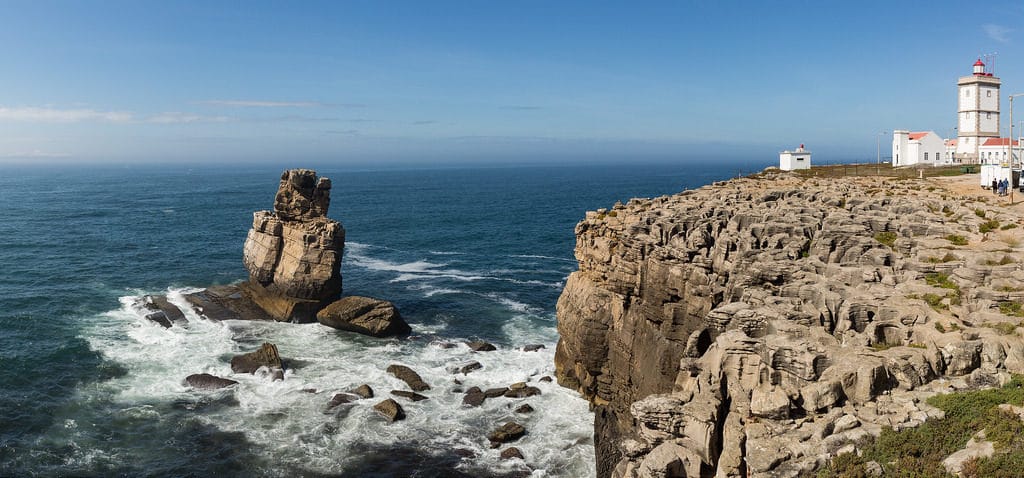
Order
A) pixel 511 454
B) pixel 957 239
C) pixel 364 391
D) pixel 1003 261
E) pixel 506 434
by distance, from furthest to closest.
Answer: pixel 364 391, pixel 506 434, pixel 511 454, pixel 957 239, pixel 1003 261

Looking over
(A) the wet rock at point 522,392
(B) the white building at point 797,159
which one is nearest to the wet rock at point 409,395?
(A) the wet rock at point 522,392

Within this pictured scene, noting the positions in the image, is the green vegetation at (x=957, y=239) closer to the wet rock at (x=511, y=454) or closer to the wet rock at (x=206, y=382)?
the wet rock at (x=511, y=454)

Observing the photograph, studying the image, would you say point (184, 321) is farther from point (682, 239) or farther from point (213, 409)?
point (682, 239)

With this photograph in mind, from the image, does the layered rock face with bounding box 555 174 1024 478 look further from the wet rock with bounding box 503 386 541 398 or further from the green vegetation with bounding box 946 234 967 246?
the wet rock with bounding box 503 386 541 398

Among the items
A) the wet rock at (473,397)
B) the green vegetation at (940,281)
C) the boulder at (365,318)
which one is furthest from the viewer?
the boulder at (365,318)

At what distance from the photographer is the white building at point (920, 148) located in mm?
84875

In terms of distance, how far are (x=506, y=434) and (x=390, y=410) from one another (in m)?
7.37

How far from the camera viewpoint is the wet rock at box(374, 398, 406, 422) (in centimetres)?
Result: 3947

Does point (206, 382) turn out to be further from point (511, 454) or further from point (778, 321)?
point (778, 321)

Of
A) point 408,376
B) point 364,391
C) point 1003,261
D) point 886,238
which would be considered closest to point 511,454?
point 364,391

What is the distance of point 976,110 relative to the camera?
3118 inches

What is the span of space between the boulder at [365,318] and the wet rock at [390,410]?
46.1 ft

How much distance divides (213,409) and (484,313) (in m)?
25.9

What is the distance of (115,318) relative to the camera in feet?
189
